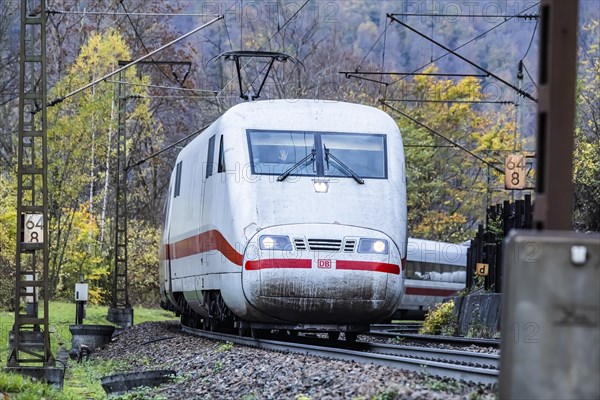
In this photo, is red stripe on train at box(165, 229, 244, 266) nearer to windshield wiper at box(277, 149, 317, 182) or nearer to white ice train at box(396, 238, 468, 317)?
windshield wiper at box(277, 149, 317, 182)

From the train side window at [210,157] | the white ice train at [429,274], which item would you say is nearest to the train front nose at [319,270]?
the train side window at [210,157]

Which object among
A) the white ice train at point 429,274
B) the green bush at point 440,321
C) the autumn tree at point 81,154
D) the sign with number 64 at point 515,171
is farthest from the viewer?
the white ice train at point 429,274

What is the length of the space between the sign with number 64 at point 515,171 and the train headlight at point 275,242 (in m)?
12.9

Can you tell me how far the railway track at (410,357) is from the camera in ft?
33.9

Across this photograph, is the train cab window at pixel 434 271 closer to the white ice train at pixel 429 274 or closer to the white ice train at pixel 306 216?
the white ice train at pixel 429 274

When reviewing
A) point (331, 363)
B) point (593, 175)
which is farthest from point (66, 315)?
point (331, 363)

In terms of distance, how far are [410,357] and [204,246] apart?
6007 mm

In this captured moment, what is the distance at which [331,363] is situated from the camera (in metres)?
12.5

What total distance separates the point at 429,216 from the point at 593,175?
79.3 feet

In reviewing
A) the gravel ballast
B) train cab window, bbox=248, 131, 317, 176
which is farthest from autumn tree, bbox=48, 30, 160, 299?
the gravel ballast

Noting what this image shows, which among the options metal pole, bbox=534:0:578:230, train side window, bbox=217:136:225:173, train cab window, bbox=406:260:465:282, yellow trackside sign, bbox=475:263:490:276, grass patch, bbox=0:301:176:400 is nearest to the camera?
metal pole, bbox=534:0:578:230

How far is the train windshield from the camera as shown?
670 inches

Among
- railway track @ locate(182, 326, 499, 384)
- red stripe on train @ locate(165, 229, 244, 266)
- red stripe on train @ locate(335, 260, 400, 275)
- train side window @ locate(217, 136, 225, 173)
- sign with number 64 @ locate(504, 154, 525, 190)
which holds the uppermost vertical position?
sign with number 64 @ locate(504, 154, 525, 190)

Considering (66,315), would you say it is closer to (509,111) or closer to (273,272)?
(273,272)
